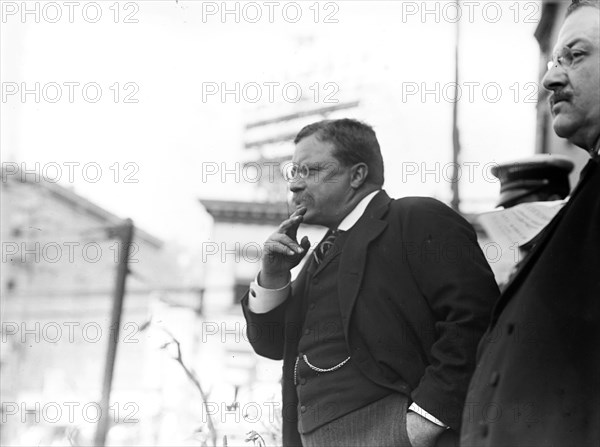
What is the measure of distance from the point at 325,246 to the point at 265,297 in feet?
0.78

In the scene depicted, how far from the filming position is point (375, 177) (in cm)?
244

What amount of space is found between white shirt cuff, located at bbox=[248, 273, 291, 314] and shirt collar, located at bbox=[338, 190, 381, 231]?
244 millimetres

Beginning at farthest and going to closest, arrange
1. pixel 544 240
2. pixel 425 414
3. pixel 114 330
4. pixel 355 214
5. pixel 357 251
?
pixel 114 330 → pixel 355 214 → pixel 357 251 → pixel 425 414 → pixel 544 240

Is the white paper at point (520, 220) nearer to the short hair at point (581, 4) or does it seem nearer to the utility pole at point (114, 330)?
the short hair at point (581, 4)

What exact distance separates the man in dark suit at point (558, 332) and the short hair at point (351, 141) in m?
0.76

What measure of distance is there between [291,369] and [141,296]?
14439 mm

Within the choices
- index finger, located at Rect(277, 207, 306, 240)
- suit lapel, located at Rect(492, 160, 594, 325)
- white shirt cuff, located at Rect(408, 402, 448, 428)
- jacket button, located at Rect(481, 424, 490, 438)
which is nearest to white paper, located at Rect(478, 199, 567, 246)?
index finger, located at Rect(277, 207, 306, 240)

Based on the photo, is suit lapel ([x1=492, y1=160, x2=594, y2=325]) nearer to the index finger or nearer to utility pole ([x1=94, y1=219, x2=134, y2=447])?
the index finger

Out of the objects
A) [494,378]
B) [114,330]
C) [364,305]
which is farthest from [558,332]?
[114,330]

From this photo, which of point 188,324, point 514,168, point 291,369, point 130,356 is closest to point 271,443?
point 291,369

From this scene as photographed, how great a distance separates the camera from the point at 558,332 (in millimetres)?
1562
